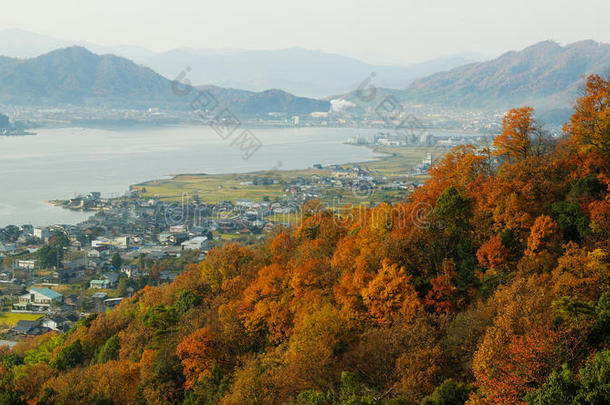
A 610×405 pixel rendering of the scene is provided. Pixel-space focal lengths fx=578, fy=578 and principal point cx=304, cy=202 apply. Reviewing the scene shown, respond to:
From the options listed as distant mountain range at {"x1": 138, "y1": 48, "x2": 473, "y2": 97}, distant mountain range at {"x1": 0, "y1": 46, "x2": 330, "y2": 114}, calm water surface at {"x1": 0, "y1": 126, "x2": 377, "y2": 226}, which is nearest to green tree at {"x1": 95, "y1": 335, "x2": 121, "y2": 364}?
calm water surface at {"x1": 0, "y1": 126, "x2": 377, "y2": 226}

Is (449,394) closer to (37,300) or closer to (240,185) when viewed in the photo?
(37,300)

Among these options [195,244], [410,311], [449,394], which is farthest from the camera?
[195,244]

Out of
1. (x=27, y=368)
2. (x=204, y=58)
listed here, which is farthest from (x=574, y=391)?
(x=204, y=58)

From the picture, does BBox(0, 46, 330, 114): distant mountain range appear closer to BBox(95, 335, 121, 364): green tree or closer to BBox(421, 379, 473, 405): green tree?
BBox(95, 335, 121, 364): green tree

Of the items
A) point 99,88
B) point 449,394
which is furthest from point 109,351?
point 99,88

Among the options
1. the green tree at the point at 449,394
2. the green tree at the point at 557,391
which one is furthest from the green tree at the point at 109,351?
the green tree at the point at 557,391

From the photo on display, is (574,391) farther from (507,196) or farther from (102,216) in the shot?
(102,216)
